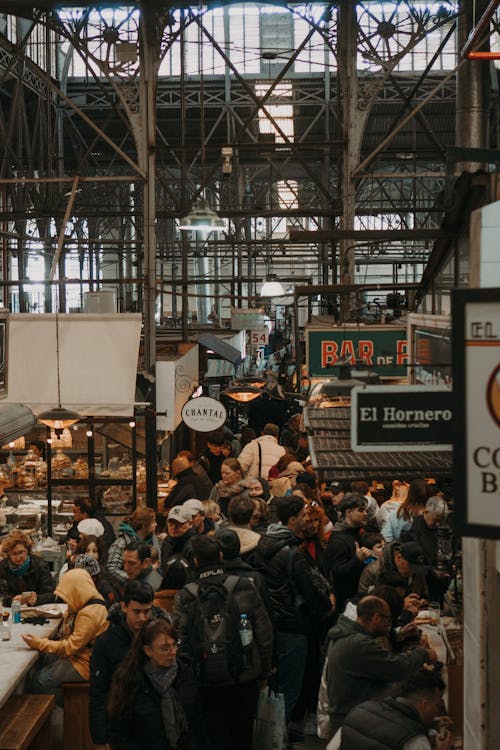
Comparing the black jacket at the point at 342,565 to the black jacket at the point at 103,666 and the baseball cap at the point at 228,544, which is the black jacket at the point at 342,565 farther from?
the black jacket at the point at 103,666

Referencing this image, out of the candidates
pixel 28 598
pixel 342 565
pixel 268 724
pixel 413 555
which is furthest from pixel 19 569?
pixel 413 555

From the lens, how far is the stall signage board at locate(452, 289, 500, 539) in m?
3.98

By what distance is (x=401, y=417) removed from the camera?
15.9 ft

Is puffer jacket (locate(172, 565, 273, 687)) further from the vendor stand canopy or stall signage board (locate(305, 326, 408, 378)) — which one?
stall signage board (locate(305, 326, 408, 378))

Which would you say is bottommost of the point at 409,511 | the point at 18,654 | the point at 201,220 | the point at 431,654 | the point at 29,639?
the point at 18,654

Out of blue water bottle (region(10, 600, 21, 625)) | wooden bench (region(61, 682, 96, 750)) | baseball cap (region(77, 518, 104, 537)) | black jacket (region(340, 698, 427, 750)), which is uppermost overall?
baseball cap (region(77, 518, 104, 537))

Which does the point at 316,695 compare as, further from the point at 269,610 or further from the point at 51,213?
the point at 51,213

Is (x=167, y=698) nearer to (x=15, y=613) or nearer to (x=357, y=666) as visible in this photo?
(x=357, y=666)

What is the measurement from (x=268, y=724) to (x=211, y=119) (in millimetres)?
22726

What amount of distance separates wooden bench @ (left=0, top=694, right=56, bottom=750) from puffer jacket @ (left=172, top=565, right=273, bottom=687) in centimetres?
126

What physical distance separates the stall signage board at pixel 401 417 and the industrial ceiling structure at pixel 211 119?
17.9ft

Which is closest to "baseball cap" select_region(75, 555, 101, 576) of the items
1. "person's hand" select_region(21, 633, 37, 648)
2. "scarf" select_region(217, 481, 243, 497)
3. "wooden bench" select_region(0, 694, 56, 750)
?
"person's hand" select_region(21, 633, 37, 648)

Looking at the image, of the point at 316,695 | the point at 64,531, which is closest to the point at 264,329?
the point at 64,531

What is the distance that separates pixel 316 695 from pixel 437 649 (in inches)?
73.8
